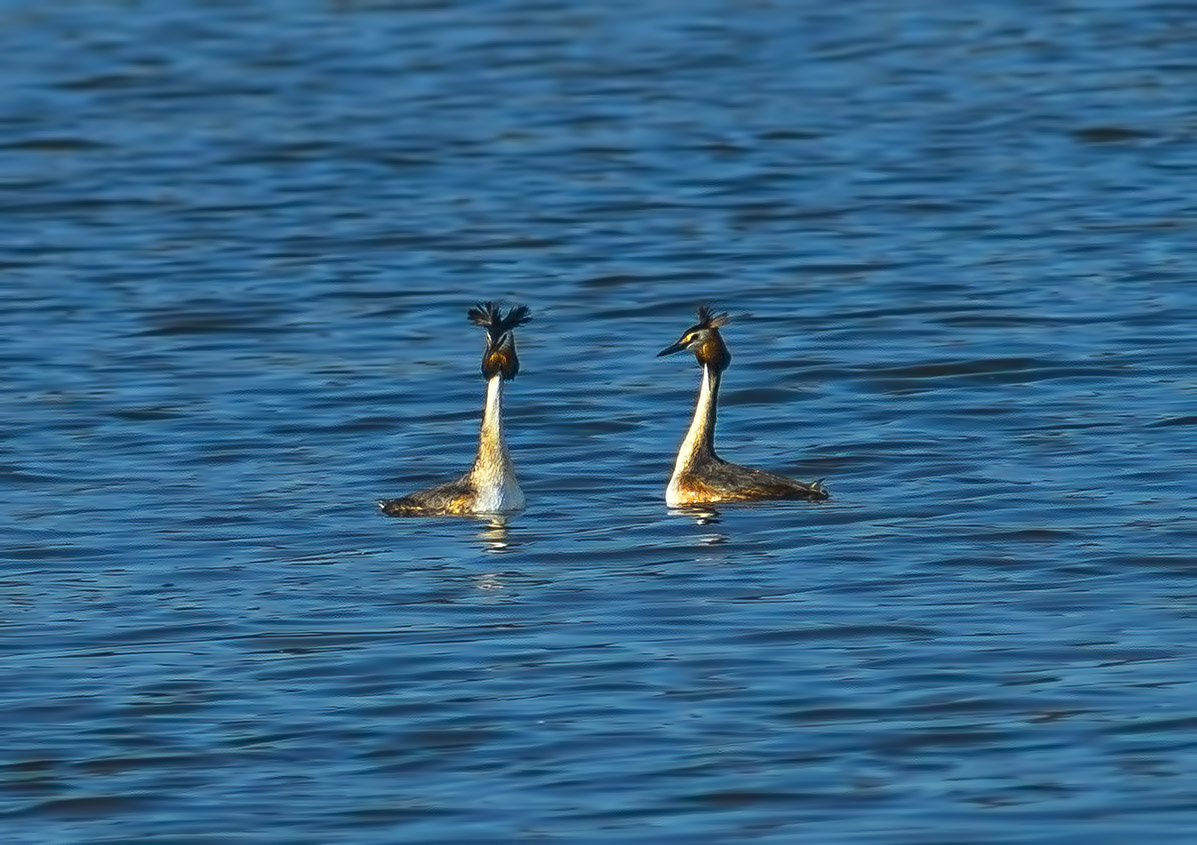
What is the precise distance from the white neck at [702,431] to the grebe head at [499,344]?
100cm

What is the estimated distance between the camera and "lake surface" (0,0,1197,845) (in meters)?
10.3

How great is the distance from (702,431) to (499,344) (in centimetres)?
118

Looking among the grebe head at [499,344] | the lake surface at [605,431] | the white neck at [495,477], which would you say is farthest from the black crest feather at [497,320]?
the lake surface at [605,431]

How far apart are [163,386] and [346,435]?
2253mm

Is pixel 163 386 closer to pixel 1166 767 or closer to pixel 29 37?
pixel 1166 767

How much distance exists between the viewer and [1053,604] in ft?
40.7

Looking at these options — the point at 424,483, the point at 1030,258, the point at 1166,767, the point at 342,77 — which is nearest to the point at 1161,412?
the point at 424,483

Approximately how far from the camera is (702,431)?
15297mm

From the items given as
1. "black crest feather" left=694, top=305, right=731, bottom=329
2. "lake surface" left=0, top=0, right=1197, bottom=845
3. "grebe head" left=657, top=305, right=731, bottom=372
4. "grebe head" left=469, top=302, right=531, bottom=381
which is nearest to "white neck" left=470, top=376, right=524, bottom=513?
"lake surface" left=0, top=0, right=1197, bottom=845

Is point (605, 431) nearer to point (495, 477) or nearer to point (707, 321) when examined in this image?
point (707, 321)

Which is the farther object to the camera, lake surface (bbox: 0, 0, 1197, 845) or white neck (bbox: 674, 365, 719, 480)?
white neck (bbox: 674, 365, 719, 480)

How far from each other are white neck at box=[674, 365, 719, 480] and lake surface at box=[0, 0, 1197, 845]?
308 millimetres

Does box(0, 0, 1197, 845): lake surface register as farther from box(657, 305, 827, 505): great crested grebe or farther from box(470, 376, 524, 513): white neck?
box(470, 376, 524, 513): white neck

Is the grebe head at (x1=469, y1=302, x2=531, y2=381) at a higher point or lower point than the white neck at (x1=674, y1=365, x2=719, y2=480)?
higher
